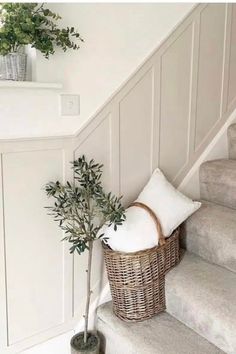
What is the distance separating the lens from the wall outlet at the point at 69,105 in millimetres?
1540

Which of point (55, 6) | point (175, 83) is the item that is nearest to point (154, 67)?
point (175, 83)

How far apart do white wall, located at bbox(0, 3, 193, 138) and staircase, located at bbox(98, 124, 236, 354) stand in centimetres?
84

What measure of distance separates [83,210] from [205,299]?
0.66 meters

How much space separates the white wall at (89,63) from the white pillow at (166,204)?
19.2 inches

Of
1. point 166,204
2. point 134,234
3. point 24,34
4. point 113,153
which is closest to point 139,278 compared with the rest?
point 134,234

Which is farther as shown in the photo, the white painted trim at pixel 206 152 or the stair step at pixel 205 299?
the white painted trim at pixel 206 152

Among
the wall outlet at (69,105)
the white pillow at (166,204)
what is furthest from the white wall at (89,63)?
the white pillow at (166,204)

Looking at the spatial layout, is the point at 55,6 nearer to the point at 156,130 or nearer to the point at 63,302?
the point at 156,130

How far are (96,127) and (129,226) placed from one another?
503 mm

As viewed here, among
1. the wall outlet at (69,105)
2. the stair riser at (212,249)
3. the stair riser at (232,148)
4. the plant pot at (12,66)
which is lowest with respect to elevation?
the stair riser at (212,249)

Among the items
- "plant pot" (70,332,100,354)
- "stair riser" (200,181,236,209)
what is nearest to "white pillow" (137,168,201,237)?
"stair riser" (200,181,236,209)

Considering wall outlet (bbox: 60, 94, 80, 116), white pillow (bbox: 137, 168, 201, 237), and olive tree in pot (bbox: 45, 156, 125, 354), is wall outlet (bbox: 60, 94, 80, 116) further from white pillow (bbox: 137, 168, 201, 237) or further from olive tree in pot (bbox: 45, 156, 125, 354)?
white pillow (bbox: 137, 168, 201, 237)

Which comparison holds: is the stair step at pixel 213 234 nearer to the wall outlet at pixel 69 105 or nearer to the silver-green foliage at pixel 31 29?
the wall outlet at pixel 69 105

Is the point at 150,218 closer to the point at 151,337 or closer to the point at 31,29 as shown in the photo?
the point at 151,337
